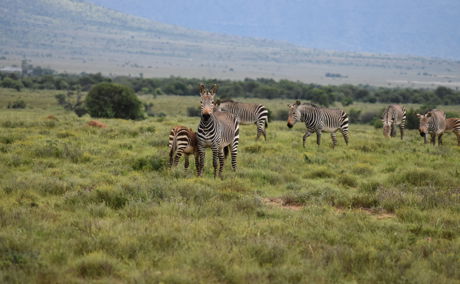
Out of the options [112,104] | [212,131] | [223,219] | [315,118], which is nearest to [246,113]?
[315,118]

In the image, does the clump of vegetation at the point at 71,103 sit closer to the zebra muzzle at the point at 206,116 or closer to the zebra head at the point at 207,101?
the zebra muzzle at the point at 206,116

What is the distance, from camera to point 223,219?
8781 millimetres

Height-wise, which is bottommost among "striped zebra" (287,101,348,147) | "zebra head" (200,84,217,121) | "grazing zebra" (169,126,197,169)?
"grazing zebra" (169,126,197,169)

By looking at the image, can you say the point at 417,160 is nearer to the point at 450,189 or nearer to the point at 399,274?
the point at 450,189

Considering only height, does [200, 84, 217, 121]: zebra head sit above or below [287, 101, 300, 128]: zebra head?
above

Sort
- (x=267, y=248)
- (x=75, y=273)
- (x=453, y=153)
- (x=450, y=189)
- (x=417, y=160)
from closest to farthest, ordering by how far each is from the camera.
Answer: (x=75, y=273)
(x=267, y=248)
(x=450, y=189)
(x=417, y=160)
(x=453, y=153)

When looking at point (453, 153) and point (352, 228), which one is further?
point (453, 153)

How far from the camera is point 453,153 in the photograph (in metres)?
17.8

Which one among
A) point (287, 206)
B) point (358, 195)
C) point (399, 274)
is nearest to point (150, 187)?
point (287, 206)

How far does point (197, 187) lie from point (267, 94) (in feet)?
206

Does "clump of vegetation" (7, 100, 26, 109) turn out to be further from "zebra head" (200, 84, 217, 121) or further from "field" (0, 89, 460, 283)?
"zebra head" (200, 84, 217, 121)

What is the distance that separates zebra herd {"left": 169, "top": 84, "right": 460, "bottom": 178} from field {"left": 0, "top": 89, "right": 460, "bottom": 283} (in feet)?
1.72

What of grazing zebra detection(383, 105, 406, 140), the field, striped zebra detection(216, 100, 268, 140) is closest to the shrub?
striped zebra detection(216, 100, 268, 140)

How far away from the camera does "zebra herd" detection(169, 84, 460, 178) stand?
1217 centimetres
